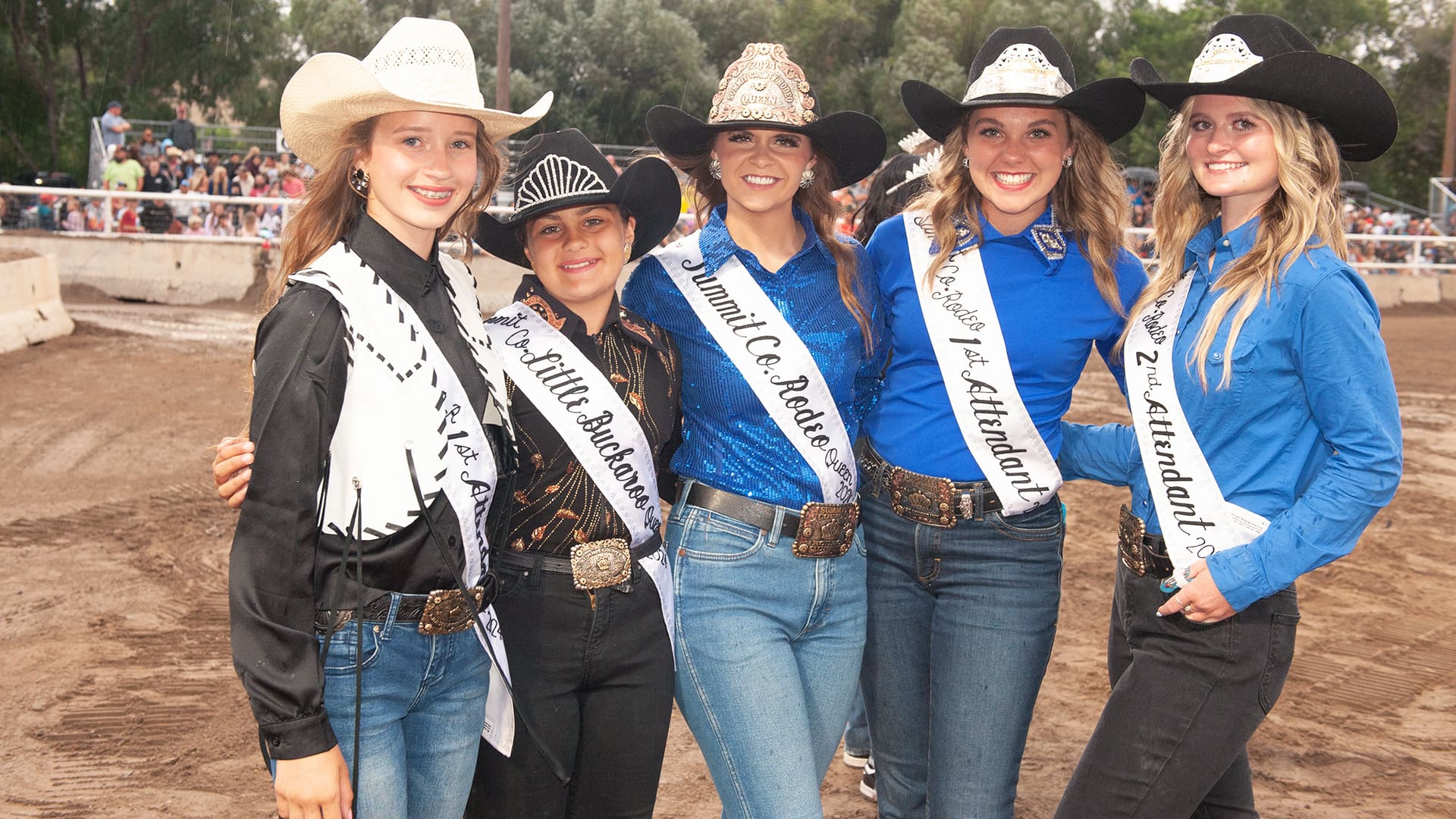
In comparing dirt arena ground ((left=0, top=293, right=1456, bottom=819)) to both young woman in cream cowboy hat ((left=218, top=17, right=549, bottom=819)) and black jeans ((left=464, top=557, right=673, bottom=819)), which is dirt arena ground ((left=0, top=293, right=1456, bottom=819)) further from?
young woman in cream cowboy hat ((left=218, top=17, right=549, bottom=819))

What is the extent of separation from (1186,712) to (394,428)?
177 centimetres

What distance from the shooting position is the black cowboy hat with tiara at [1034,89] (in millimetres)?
3186

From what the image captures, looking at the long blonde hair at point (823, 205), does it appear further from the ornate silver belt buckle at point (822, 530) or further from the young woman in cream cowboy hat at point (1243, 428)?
the young woman in cream cowboy hat at point (1243, 428)

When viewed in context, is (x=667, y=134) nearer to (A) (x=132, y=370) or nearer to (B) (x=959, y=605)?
(B) (x=959, y=605)

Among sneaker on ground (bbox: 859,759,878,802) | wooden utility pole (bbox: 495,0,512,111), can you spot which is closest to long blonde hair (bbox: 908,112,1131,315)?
sneaker on ground (bbox: 859,759,878,802)

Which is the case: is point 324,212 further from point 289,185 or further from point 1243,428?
point 289,185

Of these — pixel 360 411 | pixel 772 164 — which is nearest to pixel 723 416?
pixel 772 164

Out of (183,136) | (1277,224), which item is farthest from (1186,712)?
(183,136)

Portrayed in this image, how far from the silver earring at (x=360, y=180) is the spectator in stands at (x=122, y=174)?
16677 mm

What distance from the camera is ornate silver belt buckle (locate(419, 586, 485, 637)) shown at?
7.93ft

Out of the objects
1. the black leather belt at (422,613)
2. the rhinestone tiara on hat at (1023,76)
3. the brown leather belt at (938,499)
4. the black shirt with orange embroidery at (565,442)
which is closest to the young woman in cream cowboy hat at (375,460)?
the black leather belt at (422,613)

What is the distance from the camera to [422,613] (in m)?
2.41

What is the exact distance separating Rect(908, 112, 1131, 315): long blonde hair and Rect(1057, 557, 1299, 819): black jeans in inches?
35.7

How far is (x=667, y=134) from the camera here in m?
3.33
